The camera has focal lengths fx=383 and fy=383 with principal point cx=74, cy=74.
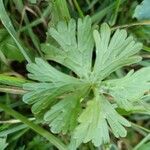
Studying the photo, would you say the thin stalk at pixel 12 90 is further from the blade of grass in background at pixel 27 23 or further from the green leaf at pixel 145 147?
the green leaf at pixel 145 147

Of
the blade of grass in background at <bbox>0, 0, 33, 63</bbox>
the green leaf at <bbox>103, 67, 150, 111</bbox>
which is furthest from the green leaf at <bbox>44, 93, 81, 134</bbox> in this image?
the blade of grass in background at <bbox>0, 0, 33, 63</bbox>

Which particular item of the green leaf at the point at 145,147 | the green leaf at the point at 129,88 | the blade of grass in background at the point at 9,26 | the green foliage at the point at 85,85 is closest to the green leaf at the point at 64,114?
the green foliage at the point at 85,85

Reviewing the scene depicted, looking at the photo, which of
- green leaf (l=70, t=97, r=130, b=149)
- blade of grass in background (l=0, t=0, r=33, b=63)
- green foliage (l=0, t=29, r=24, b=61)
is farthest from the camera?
green foliage (l=0, t=29, r=24, b=61)

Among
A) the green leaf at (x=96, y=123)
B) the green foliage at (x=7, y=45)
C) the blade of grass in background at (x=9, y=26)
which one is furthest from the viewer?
the green foliage at (x=7, y=45)

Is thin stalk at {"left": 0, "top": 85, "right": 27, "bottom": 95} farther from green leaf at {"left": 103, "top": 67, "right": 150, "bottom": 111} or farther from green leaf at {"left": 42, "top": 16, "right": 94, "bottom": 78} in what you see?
green leaf at {"left": 103, "top": 67, "right": 150, "bottom": 111}

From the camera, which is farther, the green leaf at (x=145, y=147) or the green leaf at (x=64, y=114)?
the green leaf at (x=145, y=147)

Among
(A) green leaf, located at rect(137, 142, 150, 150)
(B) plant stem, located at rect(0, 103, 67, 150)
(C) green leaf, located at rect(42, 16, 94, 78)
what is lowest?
(A) green leaf, located at rect(137, 142, 150, 150)
